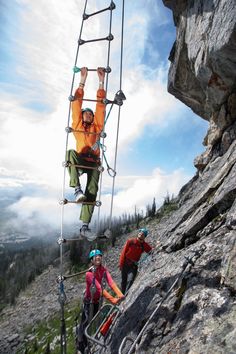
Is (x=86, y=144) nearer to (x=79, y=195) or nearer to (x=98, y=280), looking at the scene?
(x=79, y=195)

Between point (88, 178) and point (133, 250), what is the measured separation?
518cm

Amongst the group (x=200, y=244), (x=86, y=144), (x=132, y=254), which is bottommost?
(x=132, y=254)

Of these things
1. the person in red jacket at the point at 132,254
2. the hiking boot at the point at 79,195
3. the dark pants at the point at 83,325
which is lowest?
the dark pants at the point at 83,325

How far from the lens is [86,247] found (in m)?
85.4

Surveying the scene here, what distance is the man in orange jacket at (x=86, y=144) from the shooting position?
11.2m

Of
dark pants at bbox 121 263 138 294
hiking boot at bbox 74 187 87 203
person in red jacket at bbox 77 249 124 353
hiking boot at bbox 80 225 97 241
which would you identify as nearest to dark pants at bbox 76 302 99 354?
person in red jacket at bbox 77 249 124 353

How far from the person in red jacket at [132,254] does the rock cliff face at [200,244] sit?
106 centimetres

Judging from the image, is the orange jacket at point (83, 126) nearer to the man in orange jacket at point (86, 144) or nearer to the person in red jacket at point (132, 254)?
the man in orange jacket at point (86, 144)

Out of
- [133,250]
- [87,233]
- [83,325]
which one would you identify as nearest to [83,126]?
[87,233]

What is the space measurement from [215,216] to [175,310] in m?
3.57

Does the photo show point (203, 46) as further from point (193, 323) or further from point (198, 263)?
point (193, 323)

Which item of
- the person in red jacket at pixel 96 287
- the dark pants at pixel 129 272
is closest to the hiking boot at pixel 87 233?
the person in red jacket at pixel 96 287

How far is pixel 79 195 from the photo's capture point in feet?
36.0

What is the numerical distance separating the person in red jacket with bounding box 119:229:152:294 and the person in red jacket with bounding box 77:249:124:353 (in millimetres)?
3561
